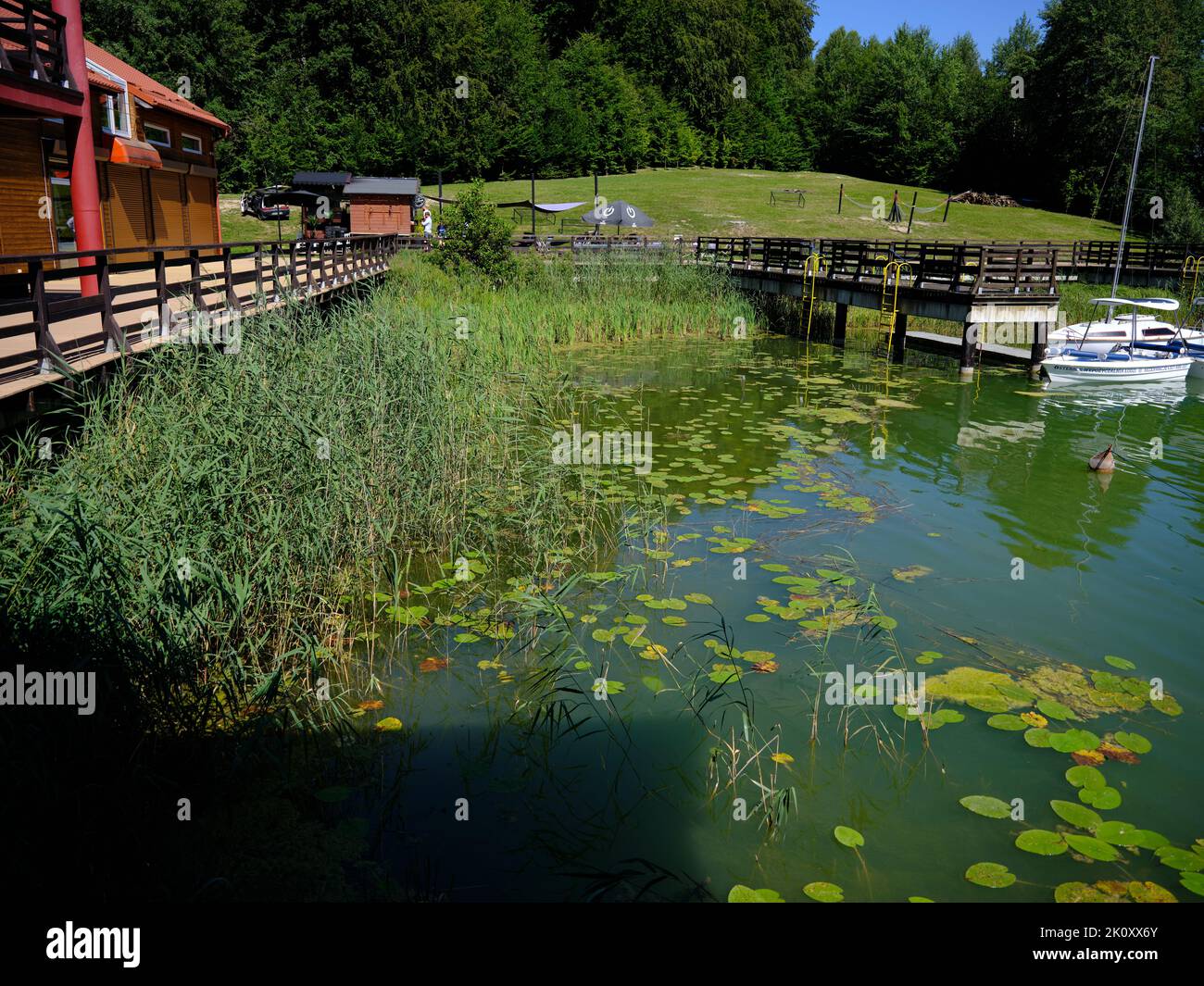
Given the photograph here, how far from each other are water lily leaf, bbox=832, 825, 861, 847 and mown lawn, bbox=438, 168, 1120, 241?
138ft

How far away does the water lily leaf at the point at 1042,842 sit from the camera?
459cm

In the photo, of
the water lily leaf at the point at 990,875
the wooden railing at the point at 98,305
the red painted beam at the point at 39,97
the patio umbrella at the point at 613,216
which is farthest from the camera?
the patio umbrella at the point at 613,216

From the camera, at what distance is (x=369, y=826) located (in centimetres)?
464


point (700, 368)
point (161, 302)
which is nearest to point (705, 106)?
point (700, 368)

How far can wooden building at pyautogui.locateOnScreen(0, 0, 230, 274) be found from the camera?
12.0 meters

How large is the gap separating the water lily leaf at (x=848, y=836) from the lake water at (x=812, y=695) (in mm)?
37

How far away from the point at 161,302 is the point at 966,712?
29.6ft

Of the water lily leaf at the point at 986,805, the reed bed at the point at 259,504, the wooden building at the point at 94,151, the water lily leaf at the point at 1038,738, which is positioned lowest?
the water lily leaf at the point at 986,805

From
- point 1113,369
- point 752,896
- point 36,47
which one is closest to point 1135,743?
point 752,896

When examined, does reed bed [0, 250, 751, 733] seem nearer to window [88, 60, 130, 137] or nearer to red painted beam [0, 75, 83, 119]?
red painted beam [0, 75, 83, 119]

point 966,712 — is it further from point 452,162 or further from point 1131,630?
point 452,162

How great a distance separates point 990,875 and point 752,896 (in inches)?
49.6

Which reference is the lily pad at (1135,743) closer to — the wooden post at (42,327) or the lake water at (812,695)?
the lake water at (812,695)

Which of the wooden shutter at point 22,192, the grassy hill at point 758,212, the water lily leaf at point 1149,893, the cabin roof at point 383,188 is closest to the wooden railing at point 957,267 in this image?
the water lily leaf at point 1149,893
